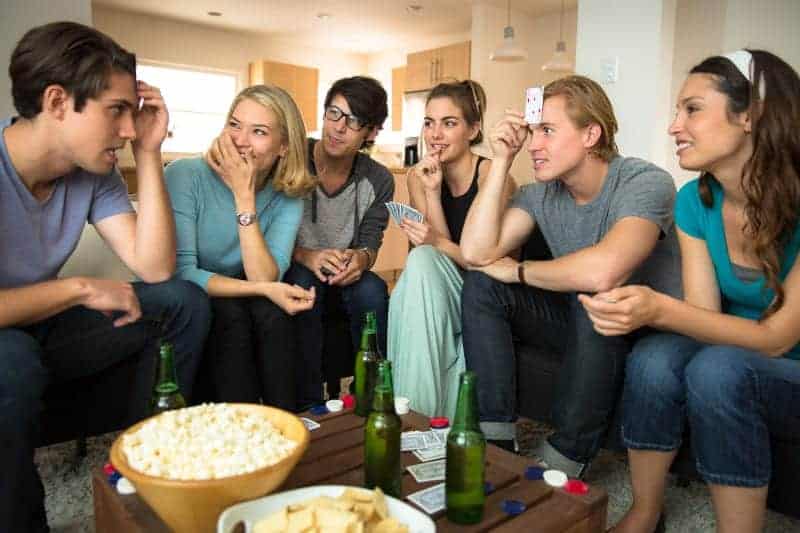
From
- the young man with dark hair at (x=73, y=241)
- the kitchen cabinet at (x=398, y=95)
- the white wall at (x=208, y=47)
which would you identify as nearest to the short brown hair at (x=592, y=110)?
the young man with dark hair at (x=73, y=241)

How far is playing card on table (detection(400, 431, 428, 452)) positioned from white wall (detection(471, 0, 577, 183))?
553 cm

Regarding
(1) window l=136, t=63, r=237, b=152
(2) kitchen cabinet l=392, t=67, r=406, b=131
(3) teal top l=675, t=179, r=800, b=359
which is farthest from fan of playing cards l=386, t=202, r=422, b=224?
(2) kitchen cabinet l=392, t=67, r=406, b=131

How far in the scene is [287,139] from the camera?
78.2 inches

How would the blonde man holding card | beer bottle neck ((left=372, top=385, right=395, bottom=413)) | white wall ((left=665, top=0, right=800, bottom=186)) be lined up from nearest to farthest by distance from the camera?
beer bottle neck ((left=372, top=385, right=395, bottom=413)) < the blonde man holding card < white wall ((left=665, top=0, right=800, bottom=186))

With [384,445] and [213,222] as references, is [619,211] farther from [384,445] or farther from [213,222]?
[213,222]

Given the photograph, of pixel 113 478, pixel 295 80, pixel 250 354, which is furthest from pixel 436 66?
pixel 113 478

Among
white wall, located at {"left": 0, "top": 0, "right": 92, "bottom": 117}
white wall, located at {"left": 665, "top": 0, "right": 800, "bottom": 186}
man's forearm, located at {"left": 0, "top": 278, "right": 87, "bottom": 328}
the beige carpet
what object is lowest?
the beige carpet

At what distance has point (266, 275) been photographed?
6.15 ft

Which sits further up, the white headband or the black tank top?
the white headband

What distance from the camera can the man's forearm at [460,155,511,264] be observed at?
191cm

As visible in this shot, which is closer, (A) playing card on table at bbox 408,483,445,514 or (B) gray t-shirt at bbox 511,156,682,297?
(A) playing card on table at bbox 408,483,445,514

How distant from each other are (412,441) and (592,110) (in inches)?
42.6

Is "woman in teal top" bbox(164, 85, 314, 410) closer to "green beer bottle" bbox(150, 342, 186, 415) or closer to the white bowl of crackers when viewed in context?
"green beer bottle" bbox(150, 342, 186, 415)

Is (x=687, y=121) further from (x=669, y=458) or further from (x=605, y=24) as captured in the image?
(x=605, y=24)
